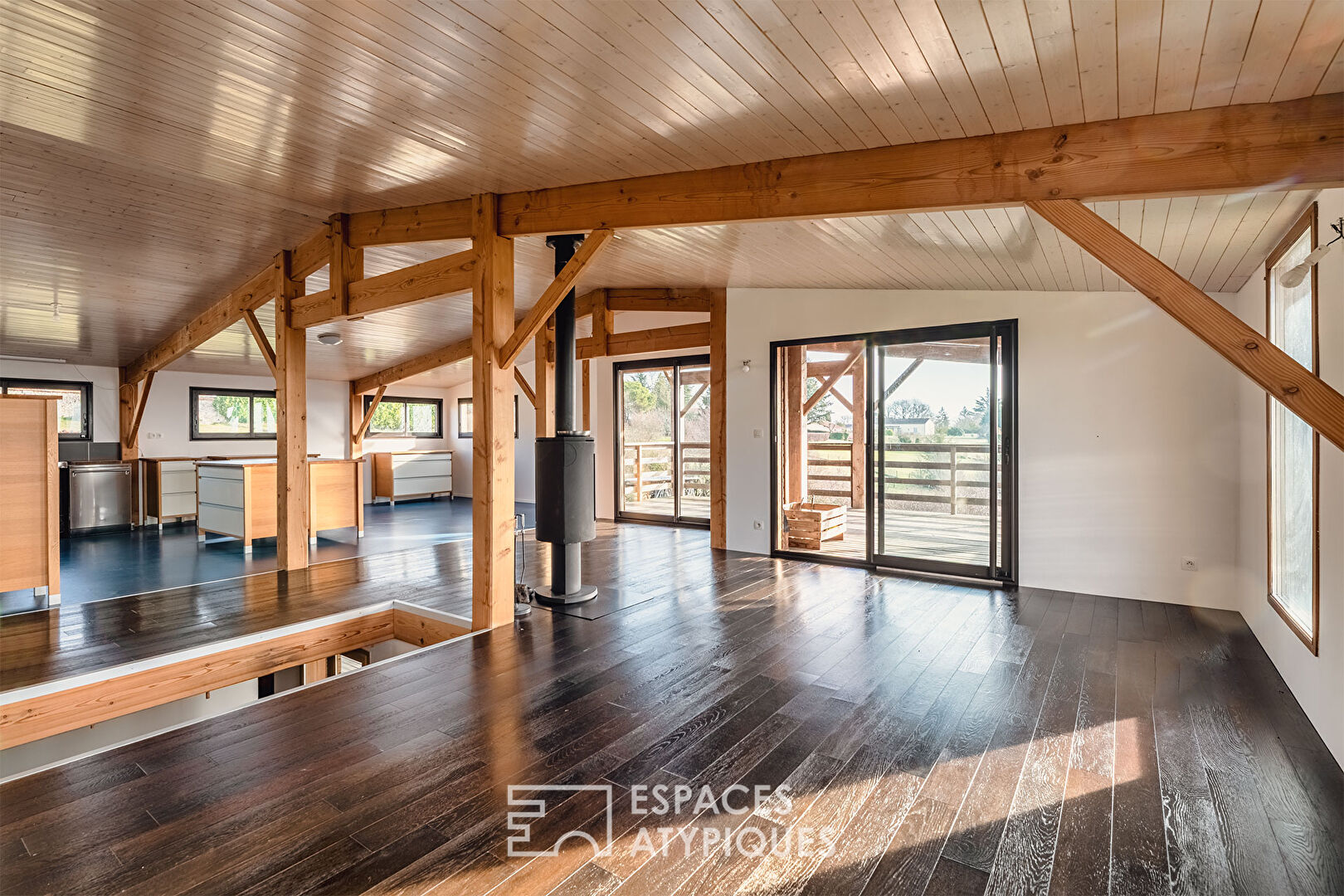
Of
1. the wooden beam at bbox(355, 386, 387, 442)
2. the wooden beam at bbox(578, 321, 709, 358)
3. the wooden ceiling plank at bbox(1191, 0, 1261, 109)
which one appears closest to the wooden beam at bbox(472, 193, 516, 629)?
the wooden ceiling plank at bbox(1191, 0, 1261, 109)

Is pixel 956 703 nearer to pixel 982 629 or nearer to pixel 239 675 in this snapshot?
pixel 982 629

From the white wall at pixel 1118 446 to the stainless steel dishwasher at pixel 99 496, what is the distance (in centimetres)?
998

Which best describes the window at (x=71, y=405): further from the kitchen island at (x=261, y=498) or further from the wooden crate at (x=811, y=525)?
the wooden crate at (x=811, y=525)

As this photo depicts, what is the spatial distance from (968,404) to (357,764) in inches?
194

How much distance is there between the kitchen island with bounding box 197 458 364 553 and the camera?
683 centimetres

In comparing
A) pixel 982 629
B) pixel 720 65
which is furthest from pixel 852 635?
pixel 720 65

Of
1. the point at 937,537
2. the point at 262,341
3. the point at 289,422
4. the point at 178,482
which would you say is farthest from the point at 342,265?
the point at 178,482

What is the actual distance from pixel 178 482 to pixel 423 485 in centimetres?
389

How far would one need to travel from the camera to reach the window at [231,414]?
1010 centimetres

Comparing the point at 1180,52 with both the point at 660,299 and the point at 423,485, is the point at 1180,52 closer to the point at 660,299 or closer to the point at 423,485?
the point at 660,299

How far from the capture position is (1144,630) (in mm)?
4078

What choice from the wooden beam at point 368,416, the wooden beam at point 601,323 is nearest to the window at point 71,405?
the wooden beam at point 368,416

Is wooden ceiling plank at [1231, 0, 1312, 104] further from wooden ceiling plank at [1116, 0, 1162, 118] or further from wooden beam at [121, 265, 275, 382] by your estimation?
wooden beam at [121, 265, 275, 382]

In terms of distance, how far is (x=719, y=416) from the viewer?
22.8 feet
